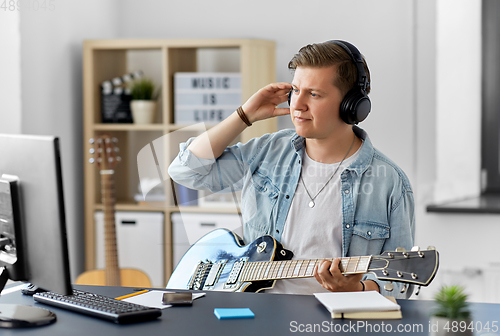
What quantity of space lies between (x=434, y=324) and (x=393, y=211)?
0.63 meters

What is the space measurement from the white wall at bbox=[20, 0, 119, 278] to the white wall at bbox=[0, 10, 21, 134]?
0.03 metres

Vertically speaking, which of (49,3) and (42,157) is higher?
(49,3)

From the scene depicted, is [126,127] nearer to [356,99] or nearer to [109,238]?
[109,238]

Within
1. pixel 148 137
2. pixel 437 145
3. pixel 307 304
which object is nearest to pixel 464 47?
pixel 437 145

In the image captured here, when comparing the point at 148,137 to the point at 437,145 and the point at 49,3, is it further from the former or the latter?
the point at 437,145

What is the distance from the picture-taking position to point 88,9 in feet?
9.12

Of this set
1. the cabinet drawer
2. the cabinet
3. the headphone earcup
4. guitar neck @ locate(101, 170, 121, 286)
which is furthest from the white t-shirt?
guitar neck @ locate(101, 170, 121, 286)

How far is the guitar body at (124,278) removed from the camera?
2.40 meters

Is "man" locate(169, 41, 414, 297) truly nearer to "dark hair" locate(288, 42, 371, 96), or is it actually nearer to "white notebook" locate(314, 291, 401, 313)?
"dark hair" locate(288, 42, 371, 96)

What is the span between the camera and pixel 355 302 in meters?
0.89

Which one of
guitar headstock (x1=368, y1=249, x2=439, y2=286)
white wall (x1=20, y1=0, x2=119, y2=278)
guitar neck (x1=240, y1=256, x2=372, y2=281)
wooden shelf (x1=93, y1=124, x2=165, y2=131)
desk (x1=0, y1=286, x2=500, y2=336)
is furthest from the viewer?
wooden shelf (x1=93, y1=124, x2=165, y2=131)

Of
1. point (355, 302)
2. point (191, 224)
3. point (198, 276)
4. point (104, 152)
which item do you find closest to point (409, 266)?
point (355, 302)

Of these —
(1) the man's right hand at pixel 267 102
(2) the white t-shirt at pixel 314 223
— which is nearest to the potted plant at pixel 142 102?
(1) the man's right hand at pixel 267 102

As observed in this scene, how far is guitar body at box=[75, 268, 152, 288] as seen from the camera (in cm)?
240
